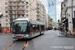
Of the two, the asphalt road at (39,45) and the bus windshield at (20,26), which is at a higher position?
the bus windshield at (20,26)

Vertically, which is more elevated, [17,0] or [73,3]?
[17,0]

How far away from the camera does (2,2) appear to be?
65.1m

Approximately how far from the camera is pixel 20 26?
1472 centimetres

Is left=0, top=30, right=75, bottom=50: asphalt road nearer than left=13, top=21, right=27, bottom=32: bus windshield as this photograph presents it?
Yes

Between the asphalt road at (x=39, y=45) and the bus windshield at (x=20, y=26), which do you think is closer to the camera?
the asphalt road at (x=39, y=45)

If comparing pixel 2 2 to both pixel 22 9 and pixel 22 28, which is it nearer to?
pixel 22 9

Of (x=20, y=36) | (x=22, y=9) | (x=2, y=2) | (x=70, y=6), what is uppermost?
(x=2, y=2)

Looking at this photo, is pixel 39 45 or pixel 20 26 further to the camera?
pixel 20 26

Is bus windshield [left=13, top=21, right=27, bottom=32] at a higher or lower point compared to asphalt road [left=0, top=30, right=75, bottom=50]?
higher

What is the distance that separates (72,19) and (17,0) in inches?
1610

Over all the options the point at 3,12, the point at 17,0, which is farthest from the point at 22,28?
the point at 3,12

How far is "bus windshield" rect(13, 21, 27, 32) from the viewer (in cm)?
1454

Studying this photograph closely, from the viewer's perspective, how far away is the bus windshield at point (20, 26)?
14.5 m

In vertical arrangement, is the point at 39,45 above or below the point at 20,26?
below
